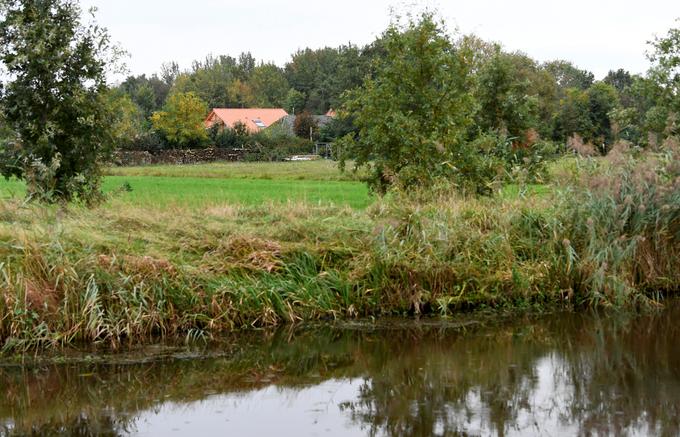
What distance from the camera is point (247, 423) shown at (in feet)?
24.2

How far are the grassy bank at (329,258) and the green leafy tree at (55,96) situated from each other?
2.92 m

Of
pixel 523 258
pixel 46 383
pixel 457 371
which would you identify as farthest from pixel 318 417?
pixel 523 258

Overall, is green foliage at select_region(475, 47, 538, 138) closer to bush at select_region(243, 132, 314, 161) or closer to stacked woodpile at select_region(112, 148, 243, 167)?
stacked woodpile at select_region(112, 148, 243, 167)

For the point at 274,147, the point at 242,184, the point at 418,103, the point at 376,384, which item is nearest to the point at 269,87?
the point at 274,147

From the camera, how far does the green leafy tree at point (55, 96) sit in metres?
14.9

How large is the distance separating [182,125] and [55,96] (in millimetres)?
48627

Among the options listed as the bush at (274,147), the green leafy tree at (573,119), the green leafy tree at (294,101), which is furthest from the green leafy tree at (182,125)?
the green leafy tree at (294,101)

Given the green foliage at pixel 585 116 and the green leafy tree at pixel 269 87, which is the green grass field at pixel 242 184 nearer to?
the green foliage at pixel 585 116

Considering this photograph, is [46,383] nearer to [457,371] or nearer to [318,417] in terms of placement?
[318,417]

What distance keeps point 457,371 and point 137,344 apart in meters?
3.95

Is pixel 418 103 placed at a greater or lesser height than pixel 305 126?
lesser

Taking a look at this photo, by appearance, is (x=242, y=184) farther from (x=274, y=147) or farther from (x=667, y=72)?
(x=274, y=147)

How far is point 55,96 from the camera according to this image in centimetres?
1530

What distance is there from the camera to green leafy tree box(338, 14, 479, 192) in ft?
56.4
